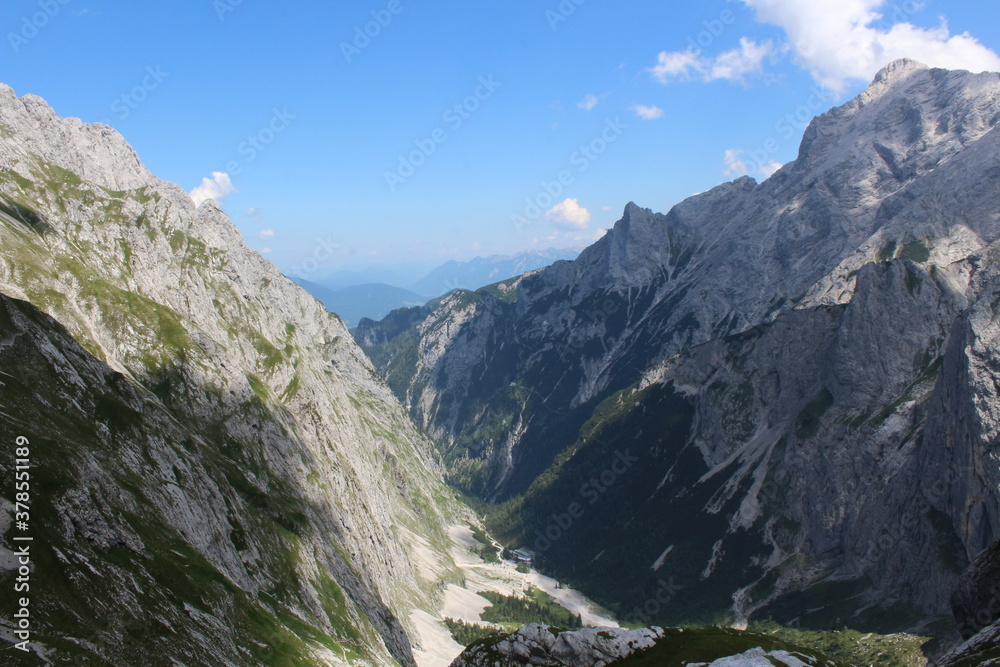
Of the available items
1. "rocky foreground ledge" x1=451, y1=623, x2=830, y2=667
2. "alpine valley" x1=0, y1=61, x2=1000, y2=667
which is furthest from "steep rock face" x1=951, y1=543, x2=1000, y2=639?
"rocky foreground ledge" x1=451, y1=623, x2=830, y2=667

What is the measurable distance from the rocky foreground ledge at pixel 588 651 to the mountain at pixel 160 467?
27221 mm

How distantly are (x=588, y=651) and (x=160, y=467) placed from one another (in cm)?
6405

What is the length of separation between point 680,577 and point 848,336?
95.1 metres

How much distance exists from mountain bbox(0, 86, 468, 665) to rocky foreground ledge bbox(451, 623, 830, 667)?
27.2 metres

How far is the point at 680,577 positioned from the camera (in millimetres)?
193750

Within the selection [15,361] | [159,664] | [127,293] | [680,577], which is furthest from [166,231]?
[680,577]

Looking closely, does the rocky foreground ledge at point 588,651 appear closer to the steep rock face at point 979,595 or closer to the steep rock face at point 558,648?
the steep rock face at point 558,648

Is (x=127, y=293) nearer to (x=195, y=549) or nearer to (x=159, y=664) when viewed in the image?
(x=195, y=549)

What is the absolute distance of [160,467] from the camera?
81.8 m

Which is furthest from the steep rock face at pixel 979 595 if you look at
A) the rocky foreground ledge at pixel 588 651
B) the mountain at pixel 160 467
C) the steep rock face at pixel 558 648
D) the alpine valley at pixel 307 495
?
the mountain at pixel 160 467

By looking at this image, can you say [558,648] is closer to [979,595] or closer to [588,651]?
[588,651]

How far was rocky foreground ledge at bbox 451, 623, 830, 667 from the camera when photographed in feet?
164

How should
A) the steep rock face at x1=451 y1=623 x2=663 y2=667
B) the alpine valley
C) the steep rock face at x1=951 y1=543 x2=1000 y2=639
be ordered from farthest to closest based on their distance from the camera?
the alpine valley → the steep rock face at x1=451 y1=623 x2=663 y2=667 → the steep rock face at x1=951 y1=543 x2=1000 y2=639

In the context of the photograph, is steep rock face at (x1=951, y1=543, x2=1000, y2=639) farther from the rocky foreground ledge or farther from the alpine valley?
the rocky foreground ledge
